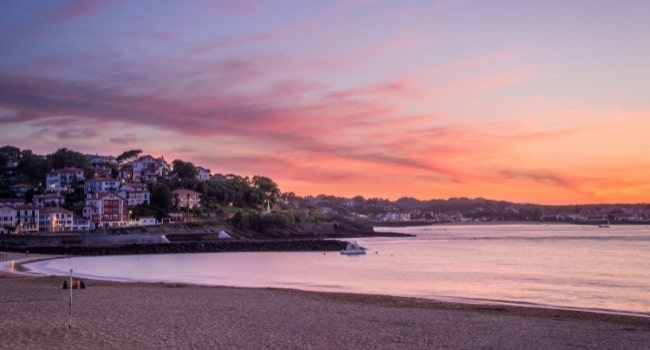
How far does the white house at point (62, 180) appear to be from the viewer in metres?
141

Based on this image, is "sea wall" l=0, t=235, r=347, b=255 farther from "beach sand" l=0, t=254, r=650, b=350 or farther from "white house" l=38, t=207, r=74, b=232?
"beach sand" l=0, t=254, r=650, b=350

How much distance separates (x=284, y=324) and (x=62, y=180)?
136 m

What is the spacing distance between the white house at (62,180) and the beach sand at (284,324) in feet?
399

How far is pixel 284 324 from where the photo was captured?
63.5ft

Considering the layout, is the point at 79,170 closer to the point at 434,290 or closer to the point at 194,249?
the point at 194,249

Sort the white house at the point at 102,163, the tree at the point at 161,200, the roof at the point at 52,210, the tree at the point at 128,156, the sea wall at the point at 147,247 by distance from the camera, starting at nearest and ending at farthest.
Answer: the sea wall at the point at 147,247 → the roof at the point at 52,210 → the tree at the point at 161,200 → the white house at the point at 102,163 → the tree at the point at 128,156

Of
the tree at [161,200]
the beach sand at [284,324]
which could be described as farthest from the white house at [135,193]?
the beach sand at [284,324]

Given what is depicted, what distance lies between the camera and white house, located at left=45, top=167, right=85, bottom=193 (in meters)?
141

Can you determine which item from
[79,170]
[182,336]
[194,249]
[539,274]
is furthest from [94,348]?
[79,170]

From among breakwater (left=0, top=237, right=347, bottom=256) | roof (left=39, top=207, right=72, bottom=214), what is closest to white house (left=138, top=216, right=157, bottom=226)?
roof (left=39, top=207, right=72, bottom=214)

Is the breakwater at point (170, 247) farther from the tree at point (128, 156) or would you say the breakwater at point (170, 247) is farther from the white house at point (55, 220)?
the tree at point (128, 156)

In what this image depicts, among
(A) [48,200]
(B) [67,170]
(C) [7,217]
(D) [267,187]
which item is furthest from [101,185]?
(D) [267,187]

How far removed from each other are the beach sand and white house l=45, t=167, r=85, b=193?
122 meters

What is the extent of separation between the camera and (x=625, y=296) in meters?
33.5
